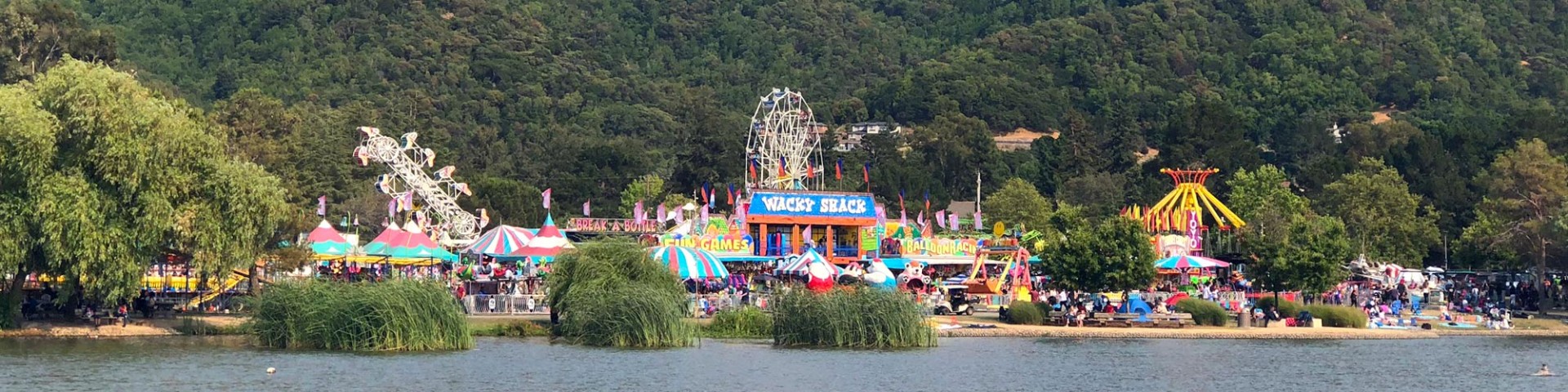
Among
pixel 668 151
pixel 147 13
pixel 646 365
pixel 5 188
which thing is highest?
pixel 147 13

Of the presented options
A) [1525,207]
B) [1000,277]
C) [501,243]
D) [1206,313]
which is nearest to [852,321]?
[1206,313]

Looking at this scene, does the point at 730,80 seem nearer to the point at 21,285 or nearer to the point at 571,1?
the point at 571,1

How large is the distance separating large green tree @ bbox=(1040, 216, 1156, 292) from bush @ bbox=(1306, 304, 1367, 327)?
502 centimetres

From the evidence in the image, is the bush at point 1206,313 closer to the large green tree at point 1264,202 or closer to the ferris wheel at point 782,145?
the large green tree at point 1264,202

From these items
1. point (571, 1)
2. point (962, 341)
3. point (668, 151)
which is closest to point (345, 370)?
point (962, 341)

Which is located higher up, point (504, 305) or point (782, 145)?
point (782, 145)

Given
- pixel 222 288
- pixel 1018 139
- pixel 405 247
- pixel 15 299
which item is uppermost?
pixel 1018 139

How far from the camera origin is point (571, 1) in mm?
197750

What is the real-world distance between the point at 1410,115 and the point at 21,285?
418 feet

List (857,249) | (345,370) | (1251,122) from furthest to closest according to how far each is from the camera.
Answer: (1251,122), (857,249), (345,370)

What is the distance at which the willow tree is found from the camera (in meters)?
45.2

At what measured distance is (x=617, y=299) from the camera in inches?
1829

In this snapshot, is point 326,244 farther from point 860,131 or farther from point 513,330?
point 860,131

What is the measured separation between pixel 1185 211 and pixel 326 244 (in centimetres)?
3238
